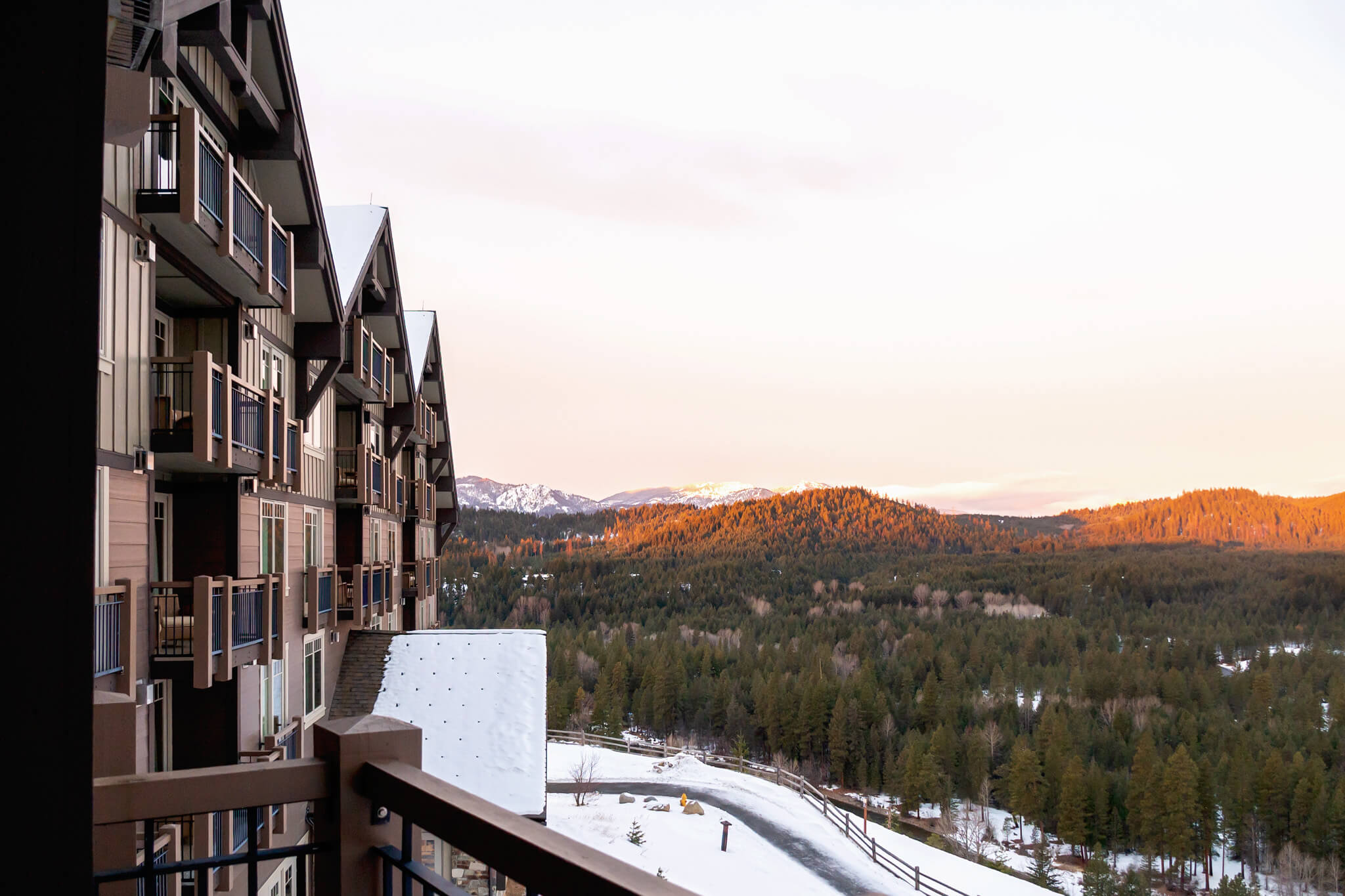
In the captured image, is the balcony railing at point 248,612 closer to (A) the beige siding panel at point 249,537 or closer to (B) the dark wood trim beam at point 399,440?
(A) the beige siding panel at point 249,537

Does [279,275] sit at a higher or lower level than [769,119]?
lower

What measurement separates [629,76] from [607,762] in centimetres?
3077

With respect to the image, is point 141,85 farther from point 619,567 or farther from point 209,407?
point 619,567

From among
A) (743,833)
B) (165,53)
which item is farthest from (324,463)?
(743,833)

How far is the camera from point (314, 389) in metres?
12.6

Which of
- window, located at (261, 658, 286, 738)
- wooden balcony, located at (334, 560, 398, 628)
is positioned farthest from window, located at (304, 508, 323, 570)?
window, located at (261, 658, 286, 738)

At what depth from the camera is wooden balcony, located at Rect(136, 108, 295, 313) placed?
764cm

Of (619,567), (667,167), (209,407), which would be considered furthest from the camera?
(619,567)

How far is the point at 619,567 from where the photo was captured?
122m

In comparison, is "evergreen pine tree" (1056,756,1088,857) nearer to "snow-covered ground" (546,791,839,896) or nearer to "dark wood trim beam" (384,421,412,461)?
"snow-covered ground" (546,791,839,896)

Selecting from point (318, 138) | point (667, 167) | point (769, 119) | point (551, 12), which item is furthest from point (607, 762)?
point (551, 12)

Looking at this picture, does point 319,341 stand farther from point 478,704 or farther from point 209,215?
point 478,704

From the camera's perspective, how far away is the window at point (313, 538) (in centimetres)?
1327

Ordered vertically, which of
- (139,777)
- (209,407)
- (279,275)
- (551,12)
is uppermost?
(551,12)
